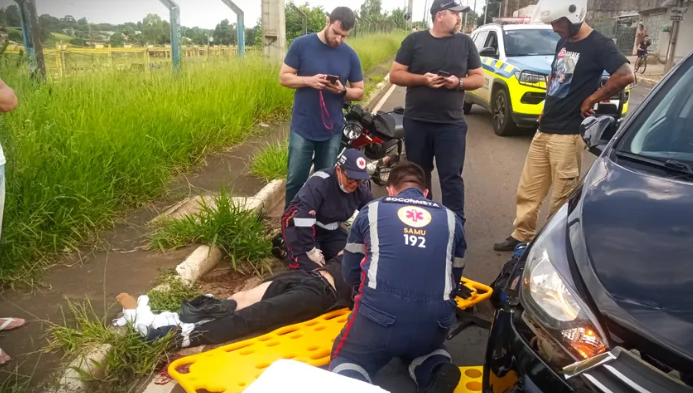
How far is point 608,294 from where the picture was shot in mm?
1684

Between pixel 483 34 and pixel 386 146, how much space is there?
5719 mm

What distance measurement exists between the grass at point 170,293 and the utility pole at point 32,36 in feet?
10.1

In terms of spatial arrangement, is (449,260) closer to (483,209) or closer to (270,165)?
(483,209)

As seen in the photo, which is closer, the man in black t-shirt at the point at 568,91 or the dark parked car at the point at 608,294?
the dark parked car at the point at 608,294

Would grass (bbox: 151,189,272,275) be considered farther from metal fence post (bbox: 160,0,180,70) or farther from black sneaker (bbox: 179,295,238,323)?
metal fence post (bbox: 160,0,180,70)

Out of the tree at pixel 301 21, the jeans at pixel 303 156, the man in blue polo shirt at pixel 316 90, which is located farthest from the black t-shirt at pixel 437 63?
the tree at pixel 301 21

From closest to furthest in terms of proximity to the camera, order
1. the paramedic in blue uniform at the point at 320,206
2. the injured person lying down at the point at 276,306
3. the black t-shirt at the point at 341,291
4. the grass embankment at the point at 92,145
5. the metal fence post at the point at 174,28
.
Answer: the injured person lying down at the point at 276,306, the black t-shirt at the point at 341,291, the paramedic in blue uniform at the point at 320,206, the grass embankment at the point at 92,145, the metal fence post at the point at 174,28

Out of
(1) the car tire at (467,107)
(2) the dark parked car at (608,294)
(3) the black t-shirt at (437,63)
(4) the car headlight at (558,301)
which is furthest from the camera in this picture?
(1) the car tire at (467,107)

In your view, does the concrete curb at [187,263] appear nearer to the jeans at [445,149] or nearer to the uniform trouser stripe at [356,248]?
the uniform trouser stripe at [356,248]

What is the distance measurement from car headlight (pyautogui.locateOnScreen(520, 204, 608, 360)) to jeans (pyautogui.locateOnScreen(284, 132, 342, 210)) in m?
2.74

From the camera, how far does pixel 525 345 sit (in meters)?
1.88

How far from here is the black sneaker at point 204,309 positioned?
10.3 ft

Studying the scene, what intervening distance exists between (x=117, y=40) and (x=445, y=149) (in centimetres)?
484

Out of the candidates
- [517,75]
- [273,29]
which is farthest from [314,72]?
[273,29]
